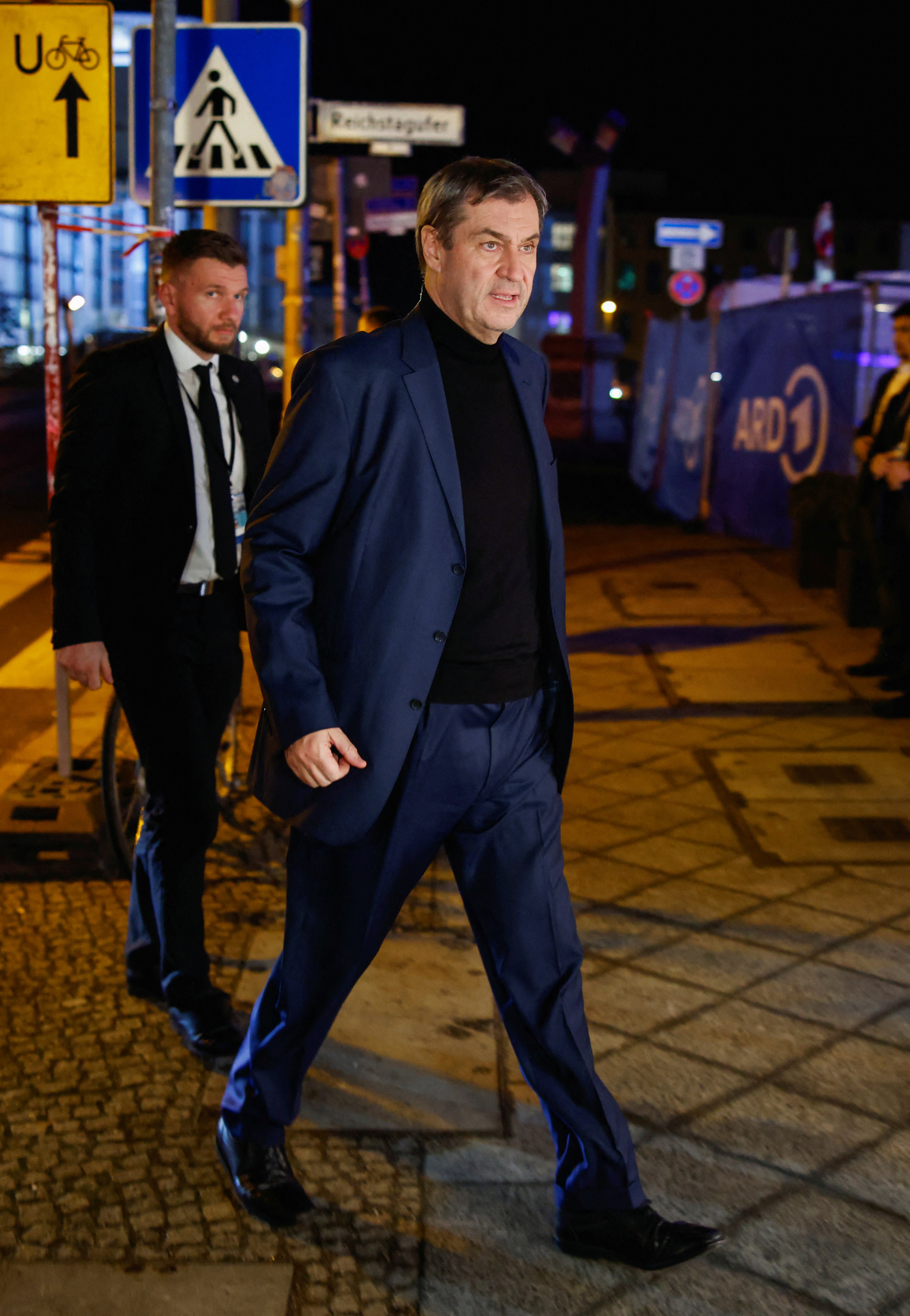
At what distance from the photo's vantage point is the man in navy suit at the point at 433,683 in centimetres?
266

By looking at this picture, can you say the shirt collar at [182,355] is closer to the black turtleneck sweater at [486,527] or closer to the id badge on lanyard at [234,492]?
the id badge on lanyard at [234,492]

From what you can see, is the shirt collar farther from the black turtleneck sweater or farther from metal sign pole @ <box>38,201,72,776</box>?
metal sign pole @ <box>38,201,72,776</box>

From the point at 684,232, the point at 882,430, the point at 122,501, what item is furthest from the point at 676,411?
the point at 122,501

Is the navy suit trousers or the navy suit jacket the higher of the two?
the navy suit jacket

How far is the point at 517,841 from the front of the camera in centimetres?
284

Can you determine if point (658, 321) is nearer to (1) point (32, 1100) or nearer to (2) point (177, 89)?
(2) point (177, 89)

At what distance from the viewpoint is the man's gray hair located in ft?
8.68

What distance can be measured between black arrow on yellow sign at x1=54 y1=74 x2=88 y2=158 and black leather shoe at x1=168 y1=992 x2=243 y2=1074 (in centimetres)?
325

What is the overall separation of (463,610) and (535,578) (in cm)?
20

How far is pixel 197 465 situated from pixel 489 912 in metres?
1.55

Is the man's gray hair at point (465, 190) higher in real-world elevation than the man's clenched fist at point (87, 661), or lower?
higher

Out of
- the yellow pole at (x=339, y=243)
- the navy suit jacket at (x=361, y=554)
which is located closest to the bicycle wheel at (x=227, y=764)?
the navy suit jacket at (x=361, y=554)

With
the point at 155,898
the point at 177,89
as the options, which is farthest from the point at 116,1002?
the point at 177,89

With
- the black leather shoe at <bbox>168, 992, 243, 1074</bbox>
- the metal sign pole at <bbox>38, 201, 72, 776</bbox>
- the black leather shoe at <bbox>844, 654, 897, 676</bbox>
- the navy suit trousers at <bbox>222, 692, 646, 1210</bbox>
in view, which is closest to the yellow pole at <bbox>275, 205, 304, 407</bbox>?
the black leather shoe at <bbox>844, 654, 897, 676</bbox>
